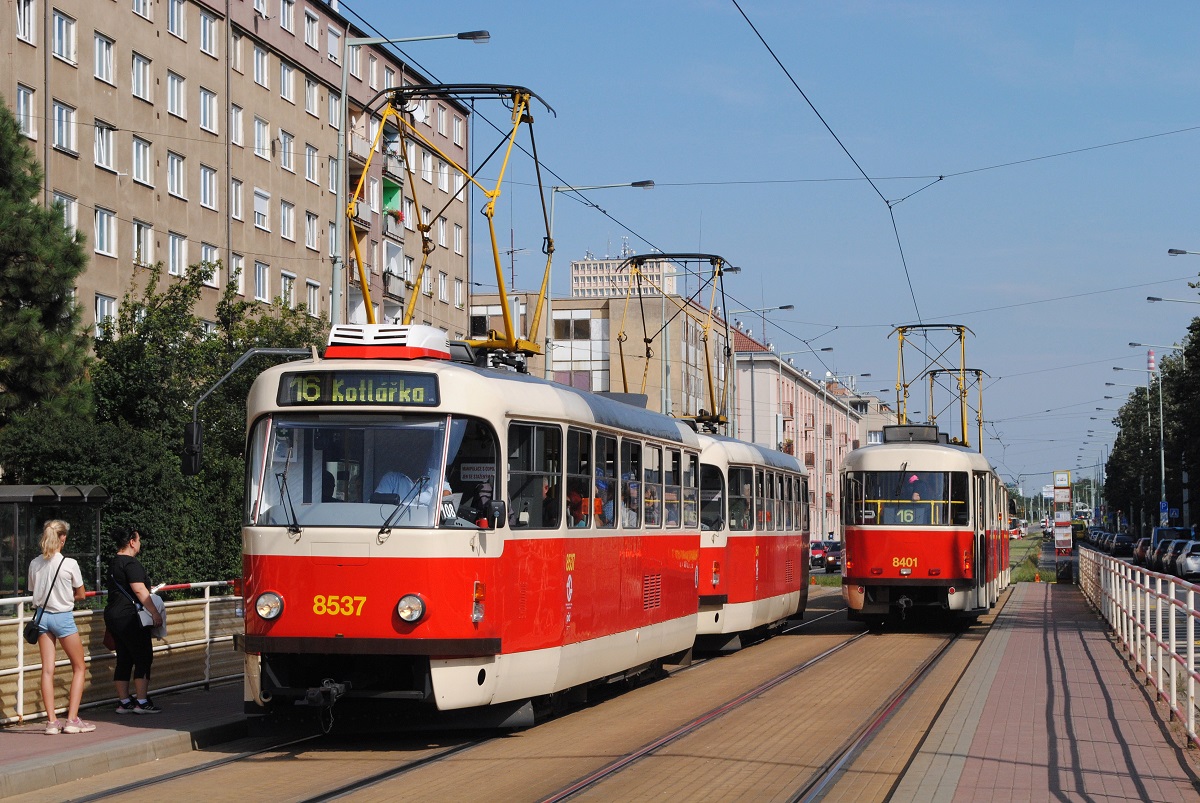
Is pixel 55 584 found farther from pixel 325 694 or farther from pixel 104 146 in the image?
pixel 104 146

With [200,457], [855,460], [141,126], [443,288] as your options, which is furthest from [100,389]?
[443,288]

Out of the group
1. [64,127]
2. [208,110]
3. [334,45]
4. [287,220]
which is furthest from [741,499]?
[334,45]

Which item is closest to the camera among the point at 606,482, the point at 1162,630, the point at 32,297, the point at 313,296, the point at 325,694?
the point at 325,694

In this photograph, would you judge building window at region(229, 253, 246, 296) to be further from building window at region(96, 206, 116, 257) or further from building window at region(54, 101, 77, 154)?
building window at region(54, 101, 77, 154)

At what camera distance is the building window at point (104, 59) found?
130ft

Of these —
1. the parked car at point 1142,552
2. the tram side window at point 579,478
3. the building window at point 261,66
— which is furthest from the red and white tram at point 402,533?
the parked car at point 1142,552

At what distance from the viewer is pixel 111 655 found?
43.7ft

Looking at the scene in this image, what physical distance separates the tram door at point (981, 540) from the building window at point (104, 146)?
24145 millimetres

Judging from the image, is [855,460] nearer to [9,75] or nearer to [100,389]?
[100,389]

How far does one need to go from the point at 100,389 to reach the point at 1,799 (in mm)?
22897

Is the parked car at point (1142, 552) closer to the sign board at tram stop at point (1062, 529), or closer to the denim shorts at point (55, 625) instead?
the sign board at tram stop at point (1062, 529)

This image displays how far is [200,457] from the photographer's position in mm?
12148

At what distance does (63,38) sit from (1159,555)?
4346 cm

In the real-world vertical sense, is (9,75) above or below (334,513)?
above
